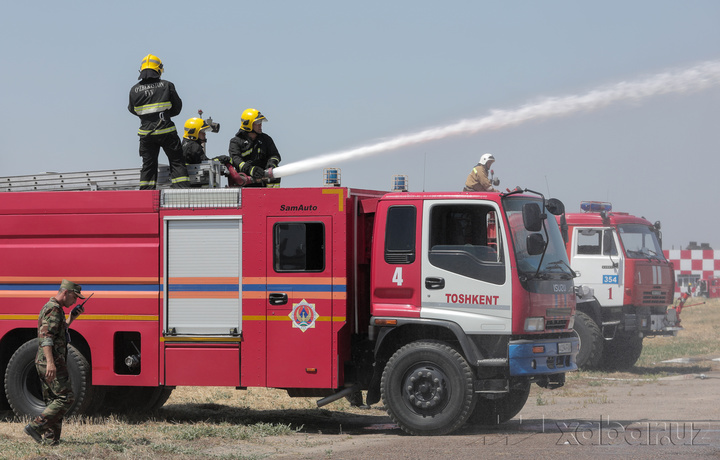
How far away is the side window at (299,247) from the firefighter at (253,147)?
4.31ft

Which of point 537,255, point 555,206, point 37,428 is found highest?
point 555,206

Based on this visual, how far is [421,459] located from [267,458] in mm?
1431

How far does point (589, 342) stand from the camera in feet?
58.3

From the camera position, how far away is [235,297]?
35.4 ft

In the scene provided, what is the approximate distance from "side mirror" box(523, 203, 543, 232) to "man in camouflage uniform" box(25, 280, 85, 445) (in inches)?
180

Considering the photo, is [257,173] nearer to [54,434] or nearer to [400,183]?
[400,183]

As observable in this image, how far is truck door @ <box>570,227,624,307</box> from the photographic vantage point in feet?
59.5

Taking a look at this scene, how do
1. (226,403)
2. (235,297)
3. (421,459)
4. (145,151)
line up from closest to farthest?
(421,459), (235,297), (145,151), (226,403)

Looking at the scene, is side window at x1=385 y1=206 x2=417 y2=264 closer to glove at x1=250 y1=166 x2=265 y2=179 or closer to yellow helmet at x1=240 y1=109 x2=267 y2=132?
glove at x1=250 y1=166 x2=265 y2=179

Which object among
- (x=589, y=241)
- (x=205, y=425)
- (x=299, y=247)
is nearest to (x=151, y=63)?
(x=299, y=247)

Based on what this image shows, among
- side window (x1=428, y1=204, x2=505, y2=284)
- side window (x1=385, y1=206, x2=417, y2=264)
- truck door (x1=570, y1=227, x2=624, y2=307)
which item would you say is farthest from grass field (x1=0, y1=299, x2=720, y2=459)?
side window (x1=428, y1=204, x2=505, y2=284)

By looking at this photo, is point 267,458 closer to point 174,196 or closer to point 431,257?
point 431,257

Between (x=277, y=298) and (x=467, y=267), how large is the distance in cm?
212

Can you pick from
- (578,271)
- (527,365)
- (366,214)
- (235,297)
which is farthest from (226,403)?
(578,271)
